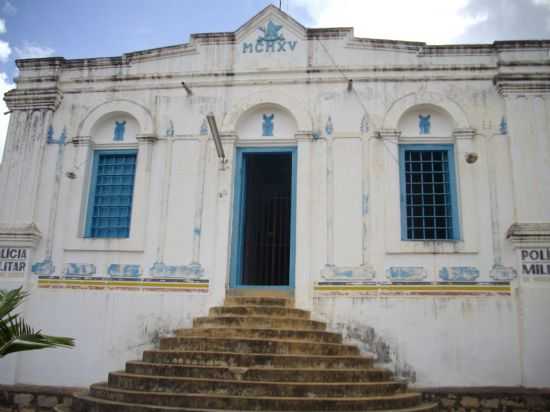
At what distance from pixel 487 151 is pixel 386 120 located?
1.99 metres

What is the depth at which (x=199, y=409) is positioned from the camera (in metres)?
7.70

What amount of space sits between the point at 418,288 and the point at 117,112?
7056 millimetres

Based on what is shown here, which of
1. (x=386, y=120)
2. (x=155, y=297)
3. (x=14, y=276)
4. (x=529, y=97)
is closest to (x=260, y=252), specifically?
(x=155, y=297)

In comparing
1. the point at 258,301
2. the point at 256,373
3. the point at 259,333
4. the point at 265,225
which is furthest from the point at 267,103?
the point at 256,373

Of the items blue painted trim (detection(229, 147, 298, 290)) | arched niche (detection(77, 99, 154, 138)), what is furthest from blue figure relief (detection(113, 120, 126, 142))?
blue painted trim (detection(229, 147, 298, 290))

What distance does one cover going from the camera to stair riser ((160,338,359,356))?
8.95 m

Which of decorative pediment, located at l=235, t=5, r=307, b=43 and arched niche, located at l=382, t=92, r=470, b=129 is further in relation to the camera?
decorative pediment, located at l=235, t=5, r=307, b=43

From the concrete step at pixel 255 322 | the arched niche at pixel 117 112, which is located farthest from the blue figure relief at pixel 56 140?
the concrete step at pixel 255 322

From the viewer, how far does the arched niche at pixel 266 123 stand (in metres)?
11.8

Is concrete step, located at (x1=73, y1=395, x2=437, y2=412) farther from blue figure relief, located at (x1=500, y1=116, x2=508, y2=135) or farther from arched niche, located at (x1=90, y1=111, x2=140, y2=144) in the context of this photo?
arched niche, located at (x1=90, y1=111, x2=140, y2=144)

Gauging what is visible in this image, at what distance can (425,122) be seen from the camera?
11562 millimetres

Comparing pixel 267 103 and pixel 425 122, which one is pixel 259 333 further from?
pixel 425 122

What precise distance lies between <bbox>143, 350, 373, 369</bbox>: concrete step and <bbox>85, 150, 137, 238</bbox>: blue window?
353cm

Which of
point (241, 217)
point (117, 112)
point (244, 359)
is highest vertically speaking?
point (117, 112)
